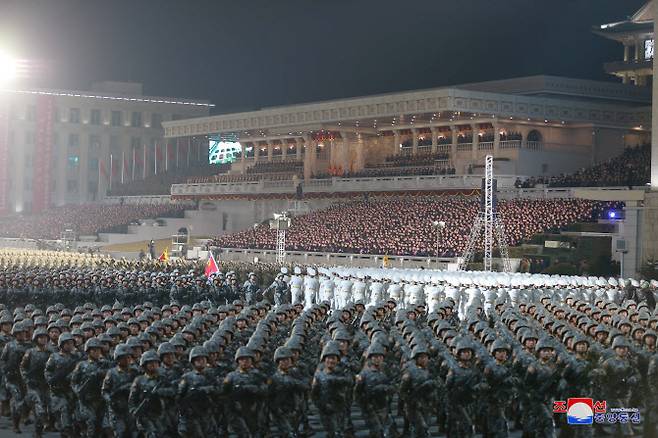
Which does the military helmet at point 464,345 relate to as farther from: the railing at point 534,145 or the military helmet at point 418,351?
the railing at point 534,145

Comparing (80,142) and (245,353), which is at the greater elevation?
(80,142)

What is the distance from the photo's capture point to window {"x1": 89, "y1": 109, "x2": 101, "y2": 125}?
4063 inches

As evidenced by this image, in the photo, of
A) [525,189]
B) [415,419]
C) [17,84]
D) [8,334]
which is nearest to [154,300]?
[8,334]

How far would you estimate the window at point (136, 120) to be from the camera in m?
105

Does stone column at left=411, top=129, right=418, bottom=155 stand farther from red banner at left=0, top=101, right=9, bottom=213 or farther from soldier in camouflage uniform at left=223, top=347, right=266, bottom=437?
soldier in camouflage uniform at left=223, top=347, right=266, bottom=437

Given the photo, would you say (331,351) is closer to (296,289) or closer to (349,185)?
(296,289)

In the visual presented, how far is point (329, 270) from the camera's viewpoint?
133ft

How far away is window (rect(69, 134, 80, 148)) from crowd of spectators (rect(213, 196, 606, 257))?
114 feet

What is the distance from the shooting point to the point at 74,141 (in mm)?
102688

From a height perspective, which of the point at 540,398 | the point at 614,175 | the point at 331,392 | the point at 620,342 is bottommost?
the point at 540,398

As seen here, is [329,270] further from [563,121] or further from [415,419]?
[563,121]

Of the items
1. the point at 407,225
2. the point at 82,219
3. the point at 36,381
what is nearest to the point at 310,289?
the point at 36,381

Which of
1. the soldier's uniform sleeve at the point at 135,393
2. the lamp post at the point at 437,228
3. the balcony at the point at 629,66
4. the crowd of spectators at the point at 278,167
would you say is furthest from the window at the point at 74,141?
the soldier's uniform sleeve at the point at 135,393

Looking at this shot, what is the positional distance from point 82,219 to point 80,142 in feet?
54.5
